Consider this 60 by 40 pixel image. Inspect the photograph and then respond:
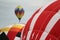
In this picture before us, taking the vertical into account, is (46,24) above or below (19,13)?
above

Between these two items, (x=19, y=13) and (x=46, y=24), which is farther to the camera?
(x=19, y=13)

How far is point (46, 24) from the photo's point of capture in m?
1.85

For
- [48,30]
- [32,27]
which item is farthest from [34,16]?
[48,30]

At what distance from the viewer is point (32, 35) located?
1925 mm

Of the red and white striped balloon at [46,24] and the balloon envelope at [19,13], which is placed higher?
the red and white striped balloon at [46,24]

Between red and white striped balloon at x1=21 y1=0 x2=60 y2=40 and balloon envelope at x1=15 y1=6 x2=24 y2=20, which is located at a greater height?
red and white striped balloon at x1=21 y1=0 x2=60 y2=40

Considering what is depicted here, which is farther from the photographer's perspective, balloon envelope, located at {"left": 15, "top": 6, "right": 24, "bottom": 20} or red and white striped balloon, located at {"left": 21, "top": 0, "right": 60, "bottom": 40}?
balloon envelope, located at {"left": 15, "top": 6, "right": 24, "bottom": 20}

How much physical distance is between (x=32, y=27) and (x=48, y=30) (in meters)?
0.19

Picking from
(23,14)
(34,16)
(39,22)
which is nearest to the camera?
(39,22)

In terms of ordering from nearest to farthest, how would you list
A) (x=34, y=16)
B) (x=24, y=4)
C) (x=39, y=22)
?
(x=39, y=22), (x=34, y=16), (x=24, y=4)

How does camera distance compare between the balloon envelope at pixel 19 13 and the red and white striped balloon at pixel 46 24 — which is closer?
the red and white striped balloon at pixel 46 24

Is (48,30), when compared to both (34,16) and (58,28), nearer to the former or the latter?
(58,28)

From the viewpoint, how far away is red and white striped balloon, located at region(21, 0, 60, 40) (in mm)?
1789

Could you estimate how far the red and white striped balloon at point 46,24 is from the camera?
179 cm
